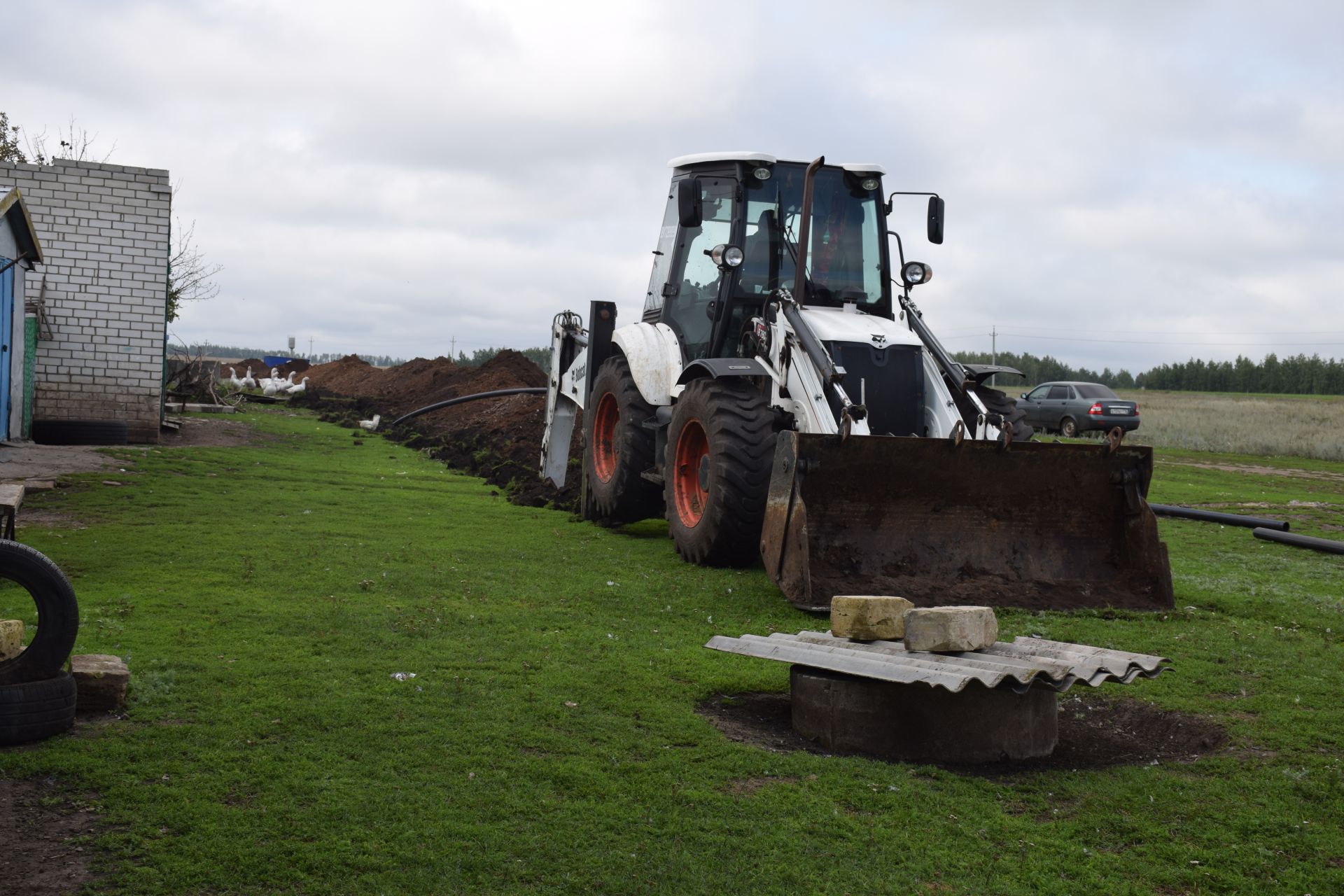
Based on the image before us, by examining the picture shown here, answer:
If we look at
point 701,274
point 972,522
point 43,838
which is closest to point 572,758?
point 43,838

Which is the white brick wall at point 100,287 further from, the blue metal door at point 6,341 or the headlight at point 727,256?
the headlight at point 727,256

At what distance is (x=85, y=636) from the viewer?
19.2 feet

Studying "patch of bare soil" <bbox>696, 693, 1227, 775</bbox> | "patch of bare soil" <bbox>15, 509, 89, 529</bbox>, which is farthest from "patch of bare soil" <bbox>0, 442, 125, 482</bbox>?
"patch of bare soil" <bbox>696, 693, 1227, 775</bbox>

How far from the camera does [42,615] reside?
4.49 meters

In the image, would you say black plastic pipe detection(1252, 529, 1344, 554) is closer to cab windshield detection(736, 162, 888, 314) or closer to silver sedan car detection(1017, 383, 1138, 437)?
cab windshield detection(736, 162, 888, 314)

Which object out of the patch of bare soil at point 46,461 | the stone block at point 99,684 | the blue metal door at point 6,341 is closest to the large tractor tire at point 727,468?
the stone block at point 99,684

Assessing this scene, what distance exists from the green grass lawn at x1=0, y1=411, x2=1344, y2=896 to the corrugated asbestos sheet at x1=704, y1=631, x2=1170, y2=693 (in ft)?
1.20

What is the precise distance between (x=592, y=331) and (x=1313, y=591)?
694cm

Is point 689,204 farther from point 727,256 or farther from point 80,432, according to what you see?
point 80,432

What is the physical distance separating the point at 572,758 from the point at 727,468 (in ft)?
13.9

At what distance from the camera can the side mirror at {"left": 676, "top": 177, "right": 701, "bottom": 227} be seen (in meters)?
9.33

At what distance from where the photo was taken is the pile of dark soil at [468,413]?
16062 mm

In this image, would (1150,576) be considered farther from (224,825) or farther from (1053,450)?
(224,825)

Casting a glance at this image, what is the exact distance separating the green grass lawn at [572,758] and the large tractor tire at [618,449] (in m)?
2.23
